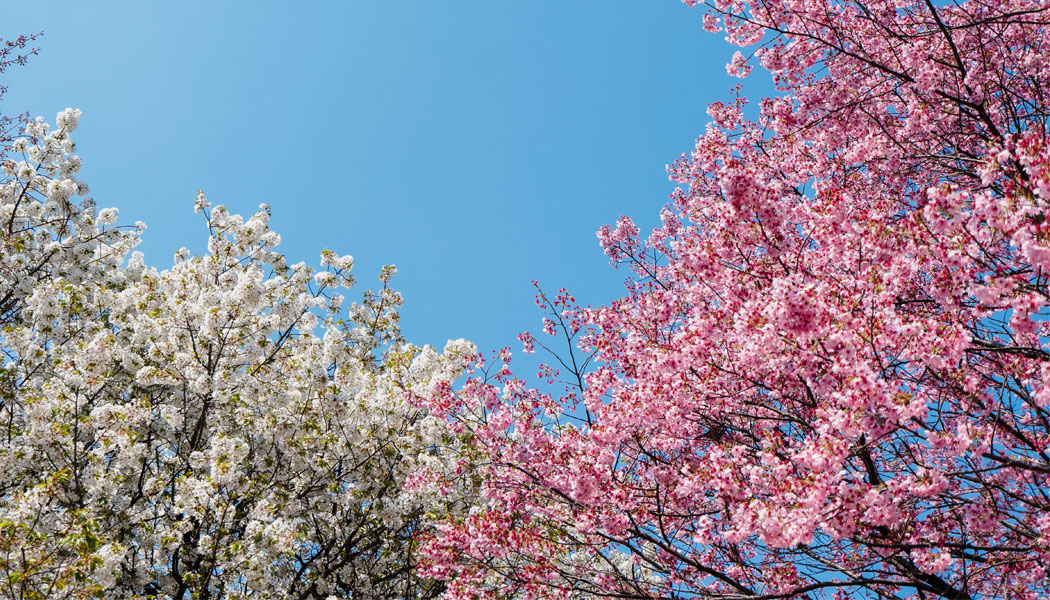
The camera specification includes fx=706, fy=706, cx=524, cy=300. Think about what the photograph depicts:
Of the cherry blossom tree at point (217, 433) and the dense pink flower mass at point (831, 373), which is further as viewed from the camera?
the cherry blossom tree at point (217, 433)

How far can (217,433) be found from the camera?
34.6ft

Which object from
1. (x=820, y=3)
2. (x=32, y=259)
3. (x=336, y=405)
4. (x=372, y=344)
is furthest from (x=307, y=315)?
(x=820, y=3)

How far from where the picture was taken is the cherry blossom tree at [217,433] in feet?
30.6

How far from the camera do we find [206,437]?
11.5 m

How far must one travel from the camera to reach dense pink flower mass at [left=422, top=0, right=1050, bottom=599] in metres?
5.37

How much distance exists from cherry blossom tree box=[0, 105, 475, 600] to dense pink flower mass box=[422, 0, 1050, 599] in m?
1.96

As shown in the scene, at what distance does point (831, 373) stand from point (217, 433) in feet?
28.4

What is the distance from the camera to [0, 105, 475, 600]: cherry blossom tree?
9.31 m

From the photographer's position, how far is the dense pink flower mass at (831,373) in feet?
17.6

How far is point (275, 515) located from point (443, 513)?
2.41 meters

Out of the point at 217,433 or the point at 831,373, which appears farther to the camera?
the point at 217,433

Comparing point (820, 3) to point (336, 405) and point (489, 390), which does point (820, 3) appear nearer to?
point (489, 390)

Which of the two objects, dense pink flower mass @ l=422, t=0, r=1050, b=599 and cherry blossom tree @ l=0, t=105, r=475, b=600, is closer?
dense pink flower mass @ l=422, t=0, r=1050, b=599

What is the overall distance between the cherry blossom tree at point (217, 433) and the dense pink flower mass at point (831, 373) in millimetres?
1964
